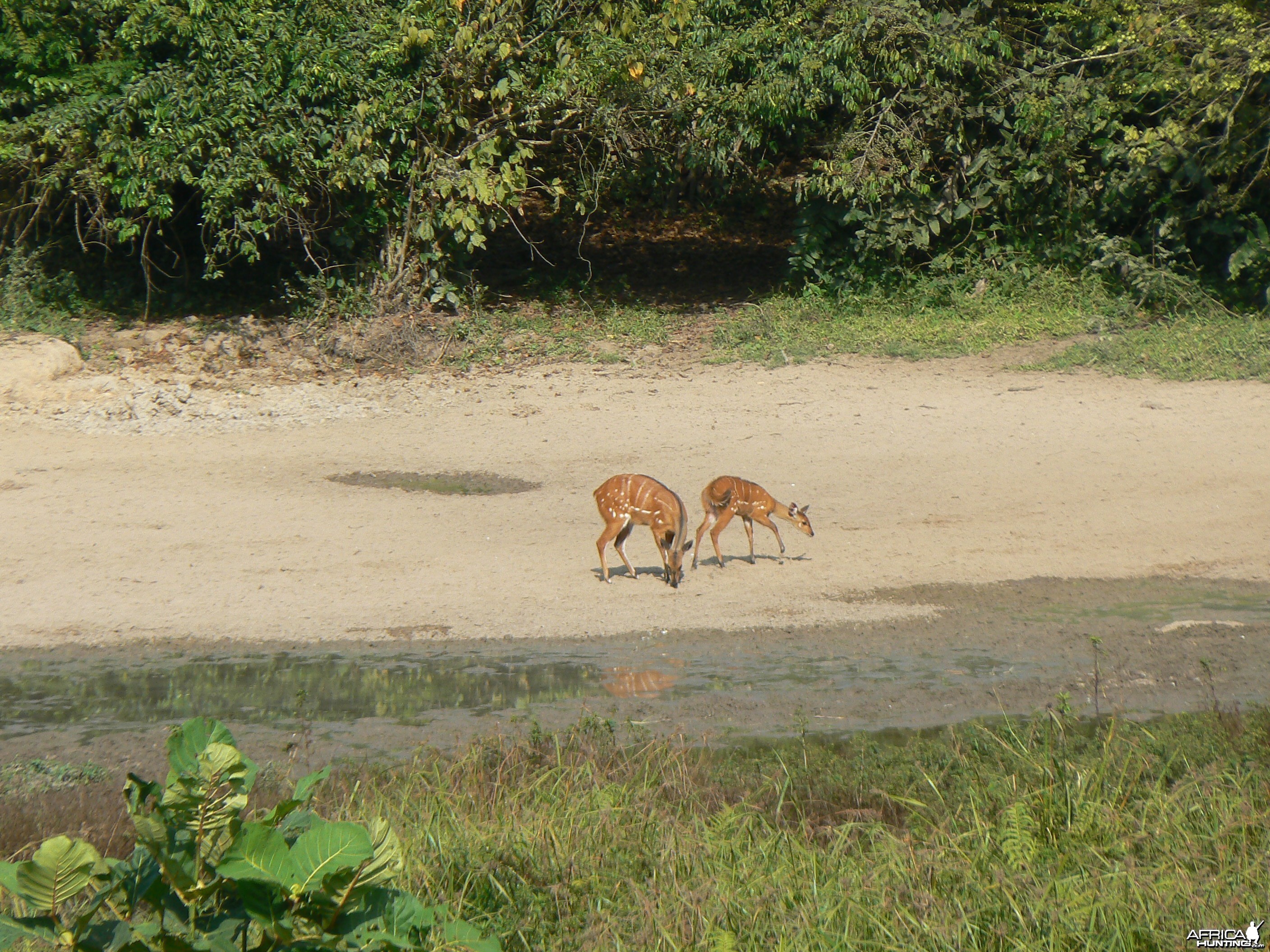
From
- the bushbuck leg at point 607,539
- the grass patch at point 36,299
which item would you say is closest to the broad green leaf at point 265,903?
the bushbuck leg at point 607,539

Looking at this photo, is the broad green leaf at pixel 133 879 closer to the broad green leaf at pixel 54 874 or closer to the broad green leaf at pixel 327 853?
the broad green leaf at pixel 54 874

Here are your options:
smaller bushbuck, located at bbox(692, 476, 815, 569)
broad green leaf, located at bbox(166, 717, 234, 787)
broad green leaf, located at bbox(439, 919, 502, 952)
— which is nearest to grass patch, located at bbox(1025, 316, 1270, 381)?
smaller bushbuck, located at bbox(692, 476, 815, 569)

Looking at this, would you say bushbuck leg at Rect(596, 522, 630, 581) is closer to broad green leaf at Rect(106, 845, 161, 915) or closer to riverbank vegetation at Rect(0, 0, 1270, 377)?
riverbank vegetation at Rect(0, 0, 1270, 377)

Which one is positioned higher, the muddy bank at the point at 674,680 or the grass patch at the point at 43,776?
the grass patch at the point at 43,776

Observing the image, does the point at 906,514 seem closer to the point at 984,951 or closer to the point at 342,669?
the point at 342,669

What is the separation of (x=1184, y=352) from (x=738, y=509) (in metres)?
6.60

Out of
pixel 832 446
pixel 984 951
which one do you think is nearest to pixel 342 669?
pixel 984 951

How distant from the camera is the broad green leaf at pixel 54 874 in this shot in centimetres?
238

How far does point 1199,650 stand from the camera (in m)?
7.52

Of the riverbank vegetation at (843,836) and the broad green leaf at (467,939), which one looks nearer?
the broad green leaf at (467,939)

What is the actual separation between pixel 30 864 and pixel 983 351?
1329cm

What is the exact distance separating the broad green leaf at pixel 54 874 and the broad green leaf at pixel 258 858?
258 millimetres

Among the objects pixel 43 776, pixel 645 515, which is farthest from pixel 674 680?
pixel 43 776
